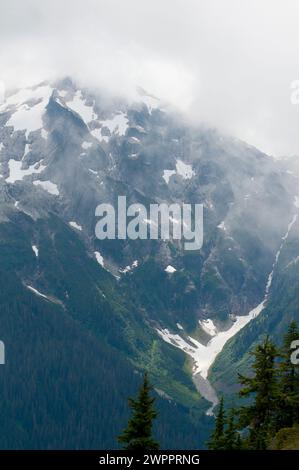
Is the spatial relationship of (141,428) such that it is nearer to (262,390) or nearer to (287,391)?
(262,390)

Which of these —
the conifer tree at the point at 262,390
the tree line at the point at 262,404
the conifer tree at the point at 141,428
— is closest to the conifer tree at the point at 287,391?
the tree line at the point at 262,404

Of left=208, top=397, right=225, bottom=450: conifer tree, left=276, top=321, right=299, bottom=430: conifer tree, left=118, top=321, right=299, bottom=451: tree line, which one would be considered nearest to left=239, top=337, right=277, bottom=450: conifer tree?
left=118, top=321, right=299, bottom=451: tree line

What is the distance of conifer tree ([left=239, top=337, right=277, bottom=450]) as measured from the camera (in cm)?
5719

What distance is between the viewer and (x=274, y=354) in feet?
189

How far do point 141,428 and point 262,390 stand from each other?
32.2ft

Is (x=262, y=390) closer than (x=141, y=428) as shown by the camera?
No

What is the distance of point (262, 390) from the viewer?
57531 millimetres

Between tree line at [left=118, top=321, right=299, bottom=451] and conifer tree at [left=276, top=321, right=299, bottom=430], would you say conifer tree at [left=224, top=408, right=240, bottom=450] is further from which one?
conifer tree at [left=276, top=321, right=299, bottom=430]

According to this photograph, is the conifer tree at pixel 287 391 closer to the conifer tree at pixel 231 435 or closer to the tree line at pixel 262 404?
the tree line at pixel 262 404

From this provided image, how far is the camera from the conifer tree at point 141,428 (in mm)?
54375

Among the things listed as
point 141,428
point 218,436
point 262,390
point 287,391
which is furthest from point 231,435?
point 141,428
